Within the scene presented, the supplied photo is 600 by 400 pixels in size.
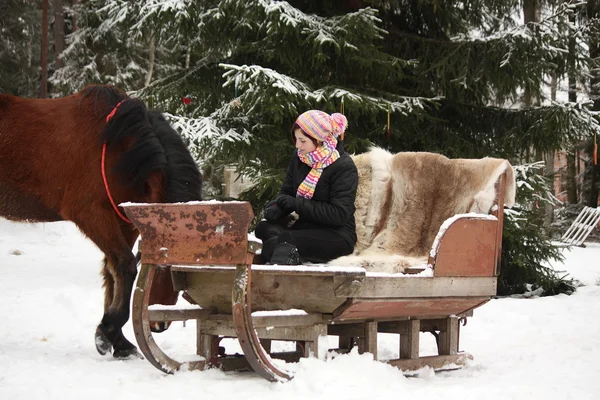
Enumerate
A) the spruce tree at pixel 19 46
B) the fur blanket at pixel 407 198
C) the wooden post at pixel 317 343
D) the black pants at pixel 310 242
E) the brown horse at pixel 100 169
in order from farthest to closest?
the spruce tree at pixel 19 46, the fur blanket at pixel 407 198, the brown horse at pixel 100 169, the black pants at pixel 310 242, the wooden post at pixel 317 343

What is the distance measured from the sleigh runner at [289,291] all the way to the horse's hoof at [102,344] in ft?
2.29

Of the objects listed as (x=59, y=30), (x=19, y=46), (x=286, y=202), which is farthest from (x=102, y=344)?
(x=19, y=46)

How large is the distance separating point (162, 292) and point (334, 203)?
1.26 meters

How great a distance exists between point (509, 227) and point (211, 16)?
448 cm

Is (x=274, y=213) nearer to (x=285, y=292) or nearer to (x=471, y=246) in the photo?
(x=285, y=292)

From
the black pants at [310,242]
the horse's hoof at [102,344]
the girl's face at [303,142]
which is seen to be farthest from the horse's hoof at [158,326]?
the girl's face at [303,142]

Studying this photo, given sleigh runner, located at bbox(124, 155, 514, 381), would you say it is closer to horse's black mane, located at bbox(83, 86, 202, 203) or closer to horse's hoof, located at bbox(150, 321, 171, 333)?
horse's hoof, located at bbox(150, 321, 171, 333)

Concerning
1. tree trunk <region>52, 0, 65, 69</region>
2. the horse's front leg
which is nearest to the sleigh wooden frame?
the horse's front leg

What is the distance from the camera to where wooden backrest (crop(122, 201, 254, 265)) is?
11.8 feet

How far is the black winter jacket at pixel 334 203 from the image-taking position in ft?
15.0

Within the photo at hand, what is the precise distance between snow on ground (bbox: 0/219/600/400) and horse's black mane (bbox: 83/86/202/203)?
1.20 m

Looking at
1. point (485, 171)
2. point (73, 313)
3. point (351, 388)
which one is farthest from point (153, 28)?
point (351, 388)

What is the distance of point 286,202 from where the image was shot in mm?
4602

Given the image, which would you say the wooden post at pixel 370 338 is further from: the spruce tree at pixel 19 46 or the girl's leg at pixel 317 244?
the spruce tree at pixel 19 46
